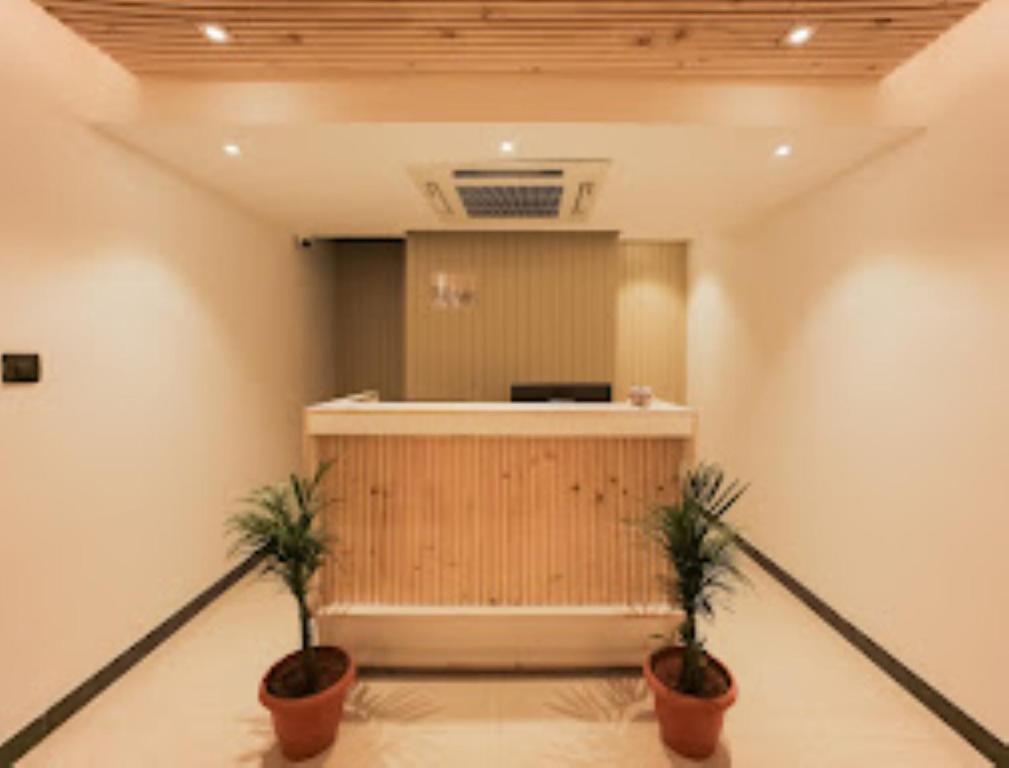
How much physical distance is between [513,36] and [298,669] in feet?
9.27

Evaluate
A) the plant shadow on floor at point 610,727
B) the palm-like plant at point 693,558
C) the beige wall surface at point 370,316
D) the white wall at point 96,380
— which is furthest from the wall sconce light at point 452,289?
the plant shadow on floor at point 610,727

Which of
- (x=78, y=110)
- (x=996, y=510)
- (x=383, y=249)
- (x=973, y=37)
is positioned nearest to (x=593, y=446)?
(x=996, y=510)

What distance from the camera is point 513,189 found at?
3209mm

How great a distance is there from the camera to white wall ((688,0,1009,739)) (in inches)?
79.9

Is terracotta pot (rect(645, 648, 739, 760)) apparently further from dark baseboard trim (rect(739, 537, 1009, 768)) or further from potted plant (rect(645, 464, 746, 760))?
dark baseboard trim (rect(739, 537, 1009, 768))

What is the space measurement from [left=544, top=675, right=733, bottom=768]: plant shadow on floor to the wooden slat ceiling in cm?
293

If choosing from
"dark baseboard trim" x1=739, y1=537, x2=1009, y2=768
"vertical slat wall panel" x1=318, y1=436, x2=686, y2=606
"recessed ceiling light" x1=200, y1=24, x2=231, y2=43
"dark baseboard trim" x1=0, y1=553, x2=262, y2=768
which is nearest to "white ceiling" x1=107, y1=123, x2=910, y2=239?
"recessed ceiling light" x1=200, y1=24, x2=231, y2=43

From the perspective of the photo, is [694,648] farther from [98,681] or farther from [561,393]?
[98,681]

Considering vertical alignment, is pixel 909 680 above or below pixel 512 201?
below

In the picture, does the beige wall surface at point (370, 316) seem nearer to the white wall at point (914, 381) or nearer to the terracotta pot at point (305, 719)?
the white wall at point (914, 381)

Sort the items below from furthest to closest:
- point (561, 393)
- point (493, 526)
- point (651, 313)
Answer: point (651, 313)
point (561, 393)
point (493, 526)

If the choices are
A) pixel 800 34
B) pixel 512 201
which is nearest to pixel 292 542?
pixel 512 201

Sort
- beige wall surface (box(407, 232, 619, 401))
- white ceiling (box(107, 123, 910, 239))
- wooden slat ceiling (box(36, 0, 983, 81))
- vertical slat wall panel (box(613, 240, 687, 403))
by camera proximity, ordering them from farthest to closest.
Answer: vertical slat wall panel (box(613, 240, 687, 403)), beige wall surface (box(407, 232, 619, 401)), white ceiling (box(107, 123, 910, 239)), wooden slat ceiling (box(36, 0, 983, 81))

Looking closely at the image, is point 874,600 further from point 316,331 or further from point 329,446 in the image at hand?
point 316,331
